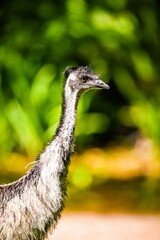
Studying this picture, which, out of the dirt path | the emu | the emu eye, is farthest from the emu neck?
the dirt path

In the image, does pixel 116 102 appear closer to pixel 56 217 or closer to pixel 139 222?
pixel 139 222

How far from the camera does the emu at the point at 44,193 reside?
4262 mm

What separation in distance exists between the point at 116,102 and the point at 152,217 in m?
2.95

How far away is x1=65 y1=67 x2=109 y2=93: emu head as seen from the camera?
4352 millimetres

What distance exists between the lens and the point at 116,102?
10.5 m

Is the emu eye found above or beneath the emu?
above

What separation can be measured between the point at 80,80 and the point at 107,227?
10.7ft

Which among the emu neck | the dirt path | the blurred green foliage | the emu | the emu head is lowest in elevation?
the emu

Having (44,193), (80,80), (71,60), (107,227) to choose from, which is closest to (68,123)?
(80,80)

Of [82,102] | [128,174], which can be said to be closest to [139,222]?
[128,174]

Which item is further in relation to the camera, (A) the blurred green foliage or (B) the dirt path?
(A) the blurred green foliage

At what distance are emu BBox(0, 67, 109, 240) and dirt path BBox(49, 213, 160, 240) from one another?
8.69 ft

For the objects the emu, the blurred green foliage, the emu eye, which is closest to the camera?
the emu

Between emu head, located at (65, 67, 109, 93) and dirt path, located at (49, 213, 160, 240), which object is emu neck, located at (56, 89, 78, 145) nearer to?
emu head, located at (65, 67, 109, 93)
